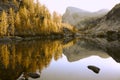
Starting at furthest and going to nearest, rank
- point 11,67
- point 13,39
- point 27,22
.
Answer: point 27,22, point 13,39, point 11,67

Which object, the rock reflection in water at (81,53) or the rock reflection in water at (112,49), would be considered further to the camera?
the rock reflection in water at (81,53)

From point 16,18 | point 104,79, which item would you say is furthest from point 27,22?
point 104,79

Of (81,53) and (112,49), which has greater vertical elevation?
(112,49)

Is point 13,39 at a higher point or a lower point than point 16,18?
lower

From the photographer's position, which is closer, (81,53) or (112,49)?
(112,49)

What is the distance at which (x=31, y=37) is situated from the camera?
18175 cm

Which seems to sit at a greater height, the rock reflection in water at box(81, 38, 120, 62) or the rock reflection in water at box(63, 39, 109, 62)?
the rock reflection in water at box(81, 38, 120, 62)

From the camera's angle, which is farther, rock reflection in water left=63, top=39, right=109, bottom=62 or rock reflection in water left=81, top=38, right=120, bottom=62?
rock reflection in water left=63, top=39, right=109, bottom=62

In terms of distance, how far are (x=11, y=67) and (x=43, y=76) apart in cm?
1054

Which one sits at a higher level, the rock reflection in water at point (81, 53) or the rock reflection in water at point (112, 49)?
the rock reflection in water at point (112, 49)

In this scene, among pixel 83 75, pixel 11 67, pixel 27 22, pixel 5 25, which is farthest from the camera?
pixel 27 22

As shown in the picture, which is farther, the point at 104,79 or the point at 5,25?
the point at 5,25

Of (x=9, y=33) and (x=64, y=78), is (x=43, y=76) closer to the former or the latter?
(x=64, y=78)

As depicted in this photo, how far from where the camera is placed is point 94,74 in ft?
153
